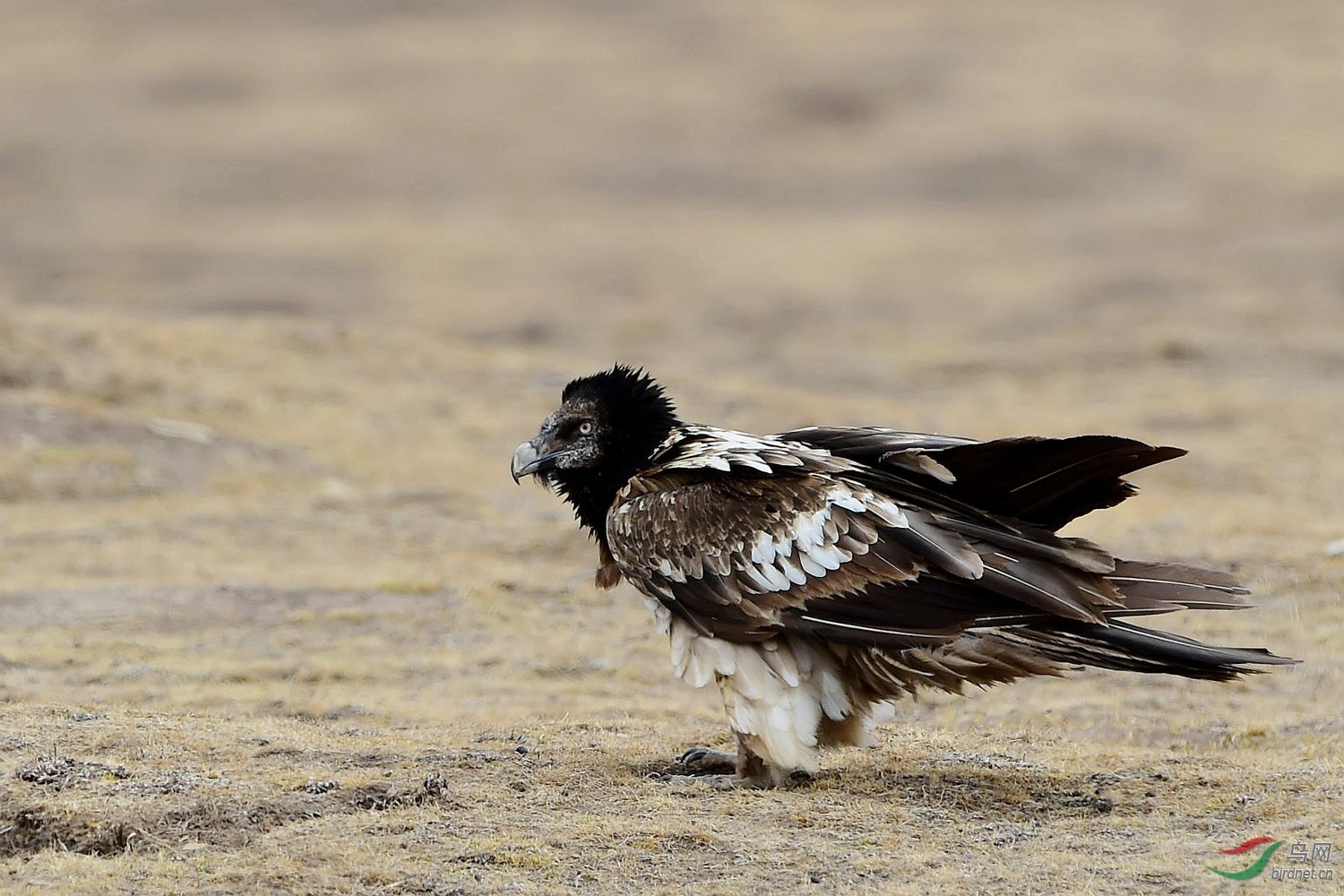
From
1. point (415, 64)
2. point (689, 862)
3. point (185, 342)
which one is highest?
point (415, 64)

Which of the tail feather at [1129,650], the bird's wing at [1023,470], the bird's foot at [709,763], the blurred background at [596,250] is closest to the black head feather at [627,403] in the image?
the bird's wing at [1023,470]

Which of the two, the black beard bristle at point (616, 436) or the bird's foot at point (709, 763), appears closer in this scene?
the bird's foot at point (709, 763)

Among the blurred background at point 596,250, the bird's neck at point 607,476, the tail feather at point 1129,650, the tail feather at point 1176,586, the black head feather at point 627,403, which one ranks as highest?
the blurred background at point 596,250

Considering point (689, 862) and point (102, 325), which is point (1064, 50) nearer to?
point (102, 325)

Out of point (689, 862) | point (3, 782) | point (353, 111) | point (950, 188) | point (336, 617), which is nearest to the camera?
point (689, 862)

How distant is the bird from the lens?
7086mm

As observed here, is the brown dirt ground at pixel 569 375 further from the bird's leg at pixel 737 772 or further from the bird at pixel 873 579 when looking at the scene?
the bird at pixel 873 579

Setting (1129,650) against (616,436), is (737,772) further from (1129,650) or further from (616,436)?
(1129,650)

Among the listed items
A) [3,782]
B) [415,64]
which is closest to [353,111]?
[415,64]

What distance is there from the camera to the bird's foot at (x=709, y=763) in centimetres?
789

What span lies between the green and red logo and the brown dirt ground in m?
0.09

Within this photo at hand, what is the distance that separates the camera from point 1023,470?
7.43m

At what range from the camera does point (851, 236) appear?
129 ft

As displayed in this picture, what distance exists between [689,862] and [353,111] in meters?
45.1
